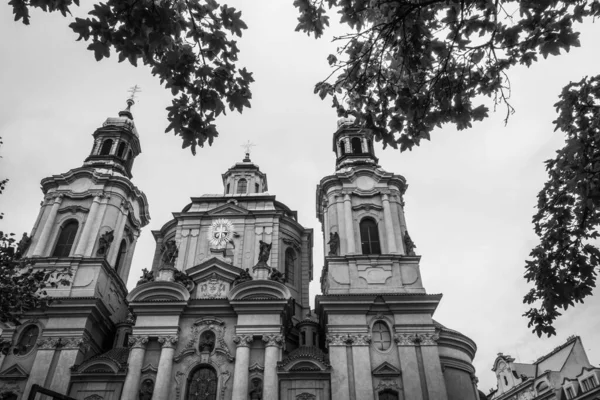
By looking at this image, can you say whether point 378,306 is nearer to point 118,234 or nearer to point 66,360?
point 66,360

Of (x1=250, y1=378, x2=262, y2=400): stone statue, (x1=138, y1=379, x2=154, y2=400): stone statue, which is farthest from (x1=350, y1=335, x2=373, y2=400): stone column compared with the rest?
(x1=138, y1=379, x2=154, y2=400): stone statue

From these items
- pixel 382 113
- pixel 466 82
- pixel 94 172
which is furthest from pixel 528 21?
pixel 94 172

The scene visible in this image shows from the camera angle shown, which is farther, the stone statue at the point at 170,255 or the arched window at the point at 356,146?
the arched window at the point at 356,146

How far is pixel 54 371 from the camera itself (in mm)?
21172

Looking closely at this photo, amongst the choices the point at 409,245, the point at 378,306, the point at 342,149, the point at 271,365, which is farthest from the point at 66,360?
the point at 342,149

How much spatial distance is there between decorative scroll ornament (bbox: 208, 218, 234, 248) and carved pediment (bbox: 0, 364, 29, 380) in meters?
10.4

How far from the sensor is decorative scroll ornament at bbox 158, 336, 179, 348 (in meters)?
21.4

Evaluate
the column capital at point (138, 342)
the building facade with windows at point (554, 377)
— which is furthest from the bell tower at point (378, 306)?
the building facade with windows at point (554, 377)

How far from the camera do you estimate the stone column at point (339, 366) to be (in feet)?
65.2

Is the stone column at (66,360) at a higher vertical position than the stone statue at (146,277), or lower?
lower

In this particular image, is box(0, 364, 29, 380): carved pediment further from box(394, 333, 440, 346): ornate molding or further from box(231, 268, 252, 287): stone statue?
box(394, 333, 440, 346): ornate molding

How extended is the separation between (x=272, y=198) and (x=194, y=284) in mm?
8143

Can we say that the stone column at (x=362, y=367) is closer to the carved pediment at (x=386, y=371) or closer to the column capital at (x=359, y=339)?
the column capital at (x=359, y=339)

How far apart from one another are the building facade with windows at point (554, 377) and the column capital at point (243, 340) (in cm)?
2155
